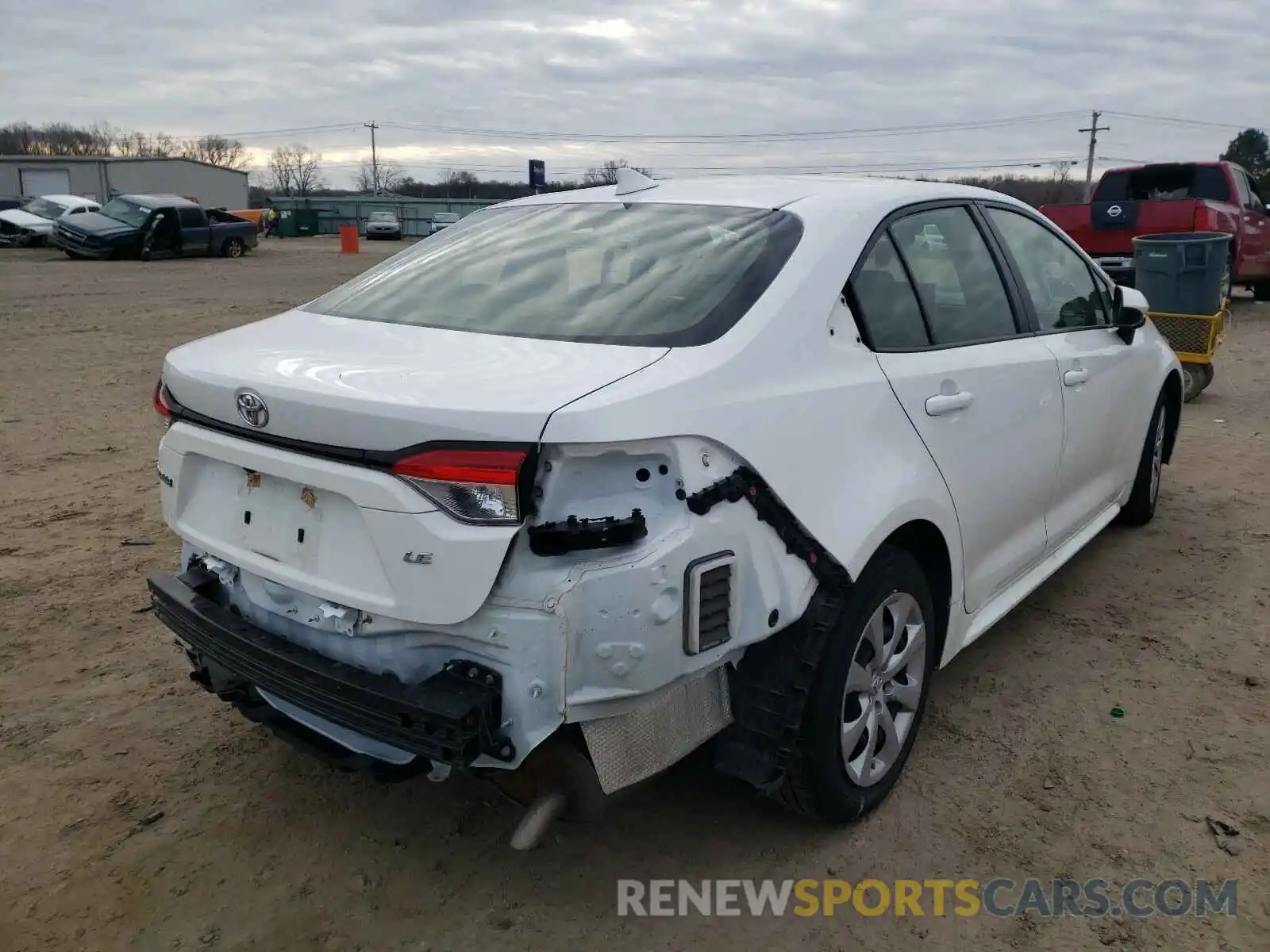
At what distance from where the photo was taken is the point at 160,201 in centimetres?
2670

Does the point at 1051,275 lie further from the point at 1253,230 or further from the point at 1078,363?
the point at 1253,230

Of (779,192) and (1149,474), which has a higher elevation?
(779,192)

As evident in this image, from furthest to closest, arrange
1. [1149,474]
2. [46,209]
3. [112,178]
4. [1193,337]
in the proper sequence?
[112,178] < [46,209] < [1193,337] < [1149,474]

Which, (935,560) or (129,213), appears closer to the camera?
(935,560)

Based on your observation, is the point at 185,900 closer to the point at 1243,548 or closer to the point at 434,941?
the point at 434,941

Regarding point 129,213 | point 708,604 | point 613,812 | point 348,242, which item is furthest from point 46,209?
point 708,604

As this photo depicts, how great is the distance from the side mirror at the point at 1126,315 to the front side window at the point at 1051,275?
0.07 meters

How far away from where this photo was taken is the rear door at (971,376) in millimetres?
2933

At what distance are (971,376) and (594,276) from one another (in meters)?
1.21

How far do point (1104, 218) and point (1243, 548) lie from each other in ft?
26.8

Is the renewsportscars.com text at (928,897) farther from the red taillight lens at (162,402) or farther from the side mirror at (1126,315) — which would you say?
the side mirror at (1126,315)

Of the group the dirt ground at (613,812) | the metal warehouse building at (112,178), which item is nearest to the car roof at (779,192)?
the dirt ground at (613,812)

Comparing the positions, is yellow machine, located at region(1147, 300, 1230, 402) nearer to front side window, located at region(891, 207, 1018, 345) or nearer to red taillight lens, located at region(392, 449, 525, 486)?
front side window, located at region(891, 207, 1018, 345)

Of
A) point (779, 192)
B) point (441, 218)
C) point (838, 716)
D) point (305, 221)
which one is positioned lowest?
point (838, 716)
